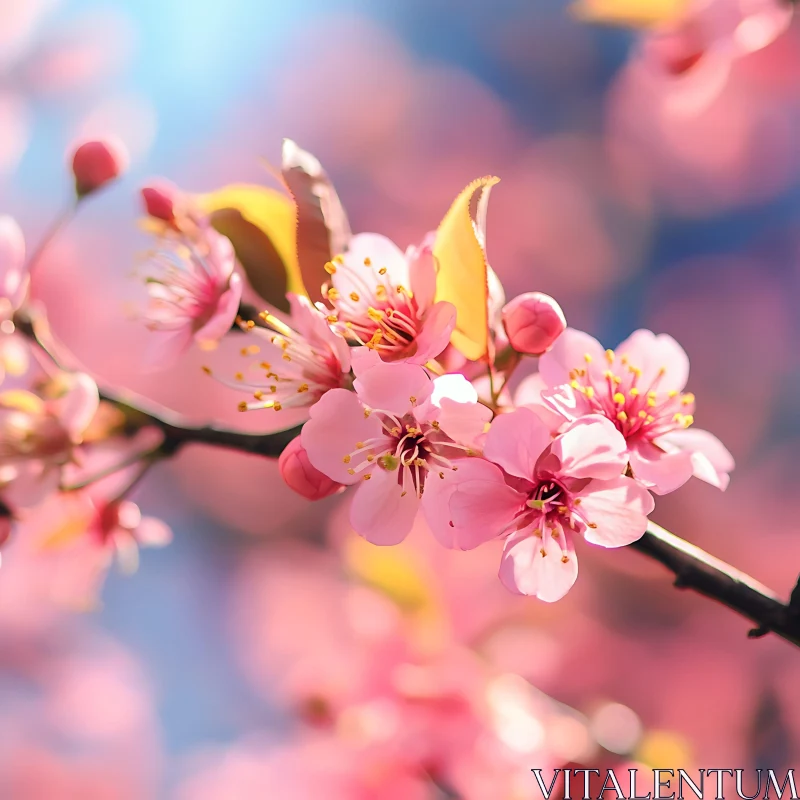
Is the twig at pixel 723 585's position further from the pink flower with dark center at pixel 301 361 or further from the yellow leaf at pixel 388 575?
the yellow leaf at pixel 388 575

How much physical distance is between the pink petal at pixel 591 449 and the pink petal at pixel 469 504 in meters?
0.03

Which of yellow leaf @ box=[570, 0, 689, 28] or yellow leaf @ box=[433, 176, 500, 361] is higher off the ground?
yellow leaf @ box=[570, 0, 689, 28]

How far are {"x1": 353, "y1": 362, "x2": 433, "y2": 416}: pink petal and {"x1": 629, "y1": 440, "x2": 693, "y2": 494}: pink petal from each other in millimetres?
122

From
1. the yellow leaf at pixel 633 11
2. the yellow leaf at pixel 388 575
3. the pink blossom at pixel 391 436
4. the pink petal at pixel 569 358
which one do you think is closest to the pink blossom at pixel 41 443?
the pink blossom at pixel 391 436

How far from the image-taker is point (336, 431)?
0.43 m

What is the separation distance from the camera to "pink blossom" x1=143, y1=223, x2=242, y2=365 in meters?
0.52

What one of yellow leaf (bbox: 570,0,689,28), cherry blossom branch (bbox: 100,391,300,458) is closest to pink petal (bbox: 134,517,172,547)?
cherry blossom branch (bbox: 100,391,300,458)

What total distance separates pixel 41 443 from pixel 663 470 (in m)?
0.43

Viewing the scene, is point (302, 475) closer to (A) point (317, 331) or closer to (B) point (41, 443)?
(A) point (317, 331)

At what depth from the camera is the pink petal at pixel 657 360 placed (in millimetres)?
486

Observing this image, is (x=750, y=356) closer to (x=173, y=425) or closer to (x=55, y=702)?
(x=173, y=425)

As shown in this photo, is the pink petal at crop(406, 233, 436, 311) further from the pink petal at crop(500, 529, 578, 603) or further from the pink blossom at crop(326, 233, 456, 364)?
the pink petal at crop(500, 529, 578, 603)

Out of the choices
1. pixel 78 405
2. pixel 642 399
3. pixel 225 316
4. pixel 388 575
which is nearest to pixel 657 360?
pixel 642 399

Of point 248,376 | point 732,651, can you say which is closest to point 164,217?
point 248,376
